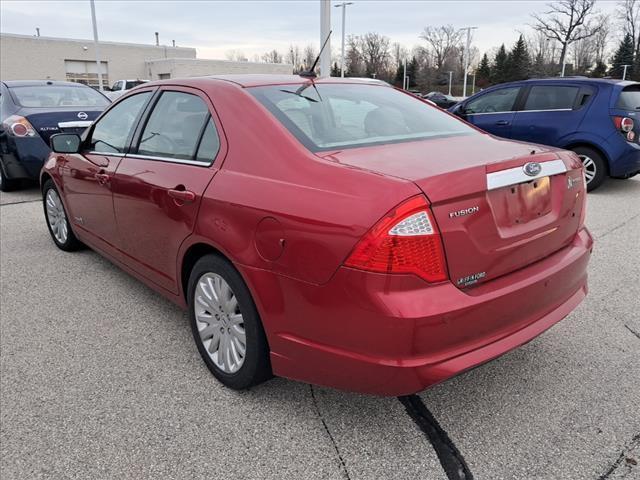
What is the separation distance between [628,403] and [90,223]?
12.6 ft

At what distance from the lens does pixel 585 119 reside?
7.66 metres

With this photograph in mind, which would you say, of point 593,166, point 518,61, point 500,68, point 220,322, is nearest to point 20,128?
point 220,322

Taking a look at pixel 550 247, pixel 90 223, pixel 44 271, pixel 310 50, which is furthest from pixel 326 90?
pixel 310 50

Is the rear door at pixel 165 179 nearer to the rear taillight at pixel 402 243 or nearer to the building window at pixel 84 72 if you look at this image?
the rear taillight at pixel 402 243

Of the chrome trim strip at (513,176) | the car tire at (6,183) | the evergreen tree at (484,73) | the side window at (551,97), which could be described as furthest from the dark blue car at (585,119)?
the evergreen tree at (484,73)

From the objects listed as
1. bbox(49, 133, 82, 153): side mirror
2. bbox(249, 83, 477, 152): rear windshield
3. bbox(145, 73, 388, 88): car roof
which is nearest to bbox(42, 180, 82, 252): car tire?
bbox(49, 133, 82, 153): side mirror

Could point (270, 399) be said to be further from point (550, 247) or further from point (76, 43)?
point (76, 43)

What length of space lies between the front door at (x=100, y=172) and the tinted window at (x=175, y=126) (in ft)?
0.88

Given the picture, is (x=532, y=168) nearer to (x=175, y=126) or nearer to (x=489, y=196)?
(x=489, y=196)

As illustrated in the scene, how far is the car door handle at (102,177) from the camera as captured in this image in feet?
12.1

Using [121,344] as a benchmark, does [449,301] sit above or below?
above

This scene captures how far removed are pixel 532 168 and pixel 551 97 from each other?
668 cm

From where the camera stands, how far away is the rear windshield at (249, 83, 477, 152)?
264 centimetres

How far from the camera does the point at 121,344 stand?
3.31m
